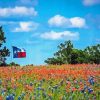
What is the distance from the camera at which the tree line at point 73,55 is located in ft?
153

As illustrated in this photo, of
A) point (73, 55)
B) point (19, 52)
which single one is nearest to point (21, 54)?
point (19, 52)

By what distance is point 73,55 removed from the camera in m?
48.9

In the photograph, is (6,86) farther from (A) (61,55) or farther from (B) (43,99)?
(A) (61,55)

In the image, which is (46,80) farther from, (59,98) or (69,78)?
(59,98)

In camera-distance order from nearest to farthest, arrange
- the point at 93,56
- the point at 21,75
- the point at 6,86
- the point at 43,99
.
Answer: the point at 43,99
the point at 6,86
the point at 21,75
the point at 93,56

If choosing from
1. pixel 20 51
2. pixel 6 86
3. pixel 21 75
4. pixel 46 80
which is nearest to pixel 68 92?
pixel 6 86

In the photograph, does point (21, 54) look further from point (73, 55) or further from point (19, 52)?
point (73, 55)

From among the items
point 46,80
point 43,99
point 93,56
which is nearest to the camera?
point 43,99

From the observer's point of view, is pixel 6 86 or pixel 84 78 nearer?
pixel 6 86

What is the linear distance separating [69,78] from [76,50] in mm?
34430

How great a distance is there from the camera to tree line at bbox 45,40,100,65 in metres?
46.8

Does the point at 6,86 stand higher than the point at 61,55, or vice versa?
the point at 61,55

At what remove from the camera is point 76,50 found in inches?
1962

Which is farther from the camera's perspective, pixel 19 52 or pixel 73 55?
pixel 73 55
